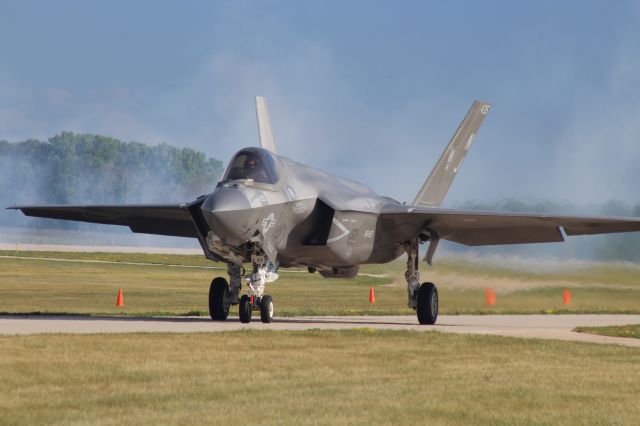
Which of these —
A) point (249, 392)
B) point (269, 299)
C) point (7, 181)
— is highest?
point (7, 181)

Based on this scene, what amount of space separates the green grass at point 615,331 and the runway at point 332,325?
0.41 metres

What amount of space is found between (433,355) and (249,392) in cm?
459

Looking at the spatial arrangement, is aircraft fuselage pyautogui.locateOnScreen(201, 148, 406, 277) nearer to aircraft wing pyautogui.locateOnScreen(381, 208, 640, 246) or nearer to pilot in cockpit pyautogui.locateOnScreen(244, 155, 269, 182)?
pilot in cockpit pyautogui.locateOnScreen(244, 155, 269, 182)

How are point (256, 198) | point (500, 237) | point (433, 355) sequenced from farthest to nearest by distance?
point (500, 237) < point (256, 198) < point (433, 355)

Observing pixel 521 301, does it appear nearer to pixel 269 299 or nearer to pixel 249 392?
pixel 269 299

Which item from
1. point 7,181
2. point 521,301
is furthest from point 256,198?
point 7,181

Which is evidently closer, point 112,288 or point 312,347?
point 312,347

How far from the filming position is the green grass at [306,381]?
9734 millimetres

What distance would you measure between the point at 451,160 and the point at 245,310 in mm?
10348

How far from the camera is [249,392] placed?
1097 cm

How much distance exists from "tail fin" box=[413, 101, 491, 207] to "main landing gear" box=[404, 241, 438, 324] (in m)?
3.73

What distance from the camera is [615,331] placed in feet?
70.5

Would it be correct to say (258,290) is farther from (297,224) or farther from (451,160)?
(451,160)

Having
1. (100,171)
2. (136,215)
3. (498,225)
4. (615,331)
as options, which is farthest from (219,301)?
(100,171)
